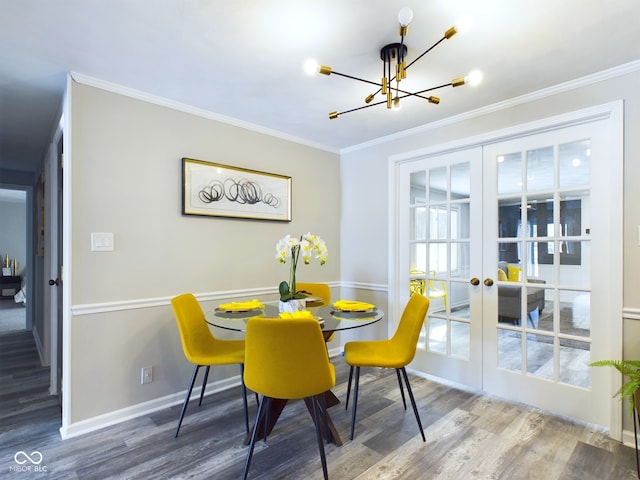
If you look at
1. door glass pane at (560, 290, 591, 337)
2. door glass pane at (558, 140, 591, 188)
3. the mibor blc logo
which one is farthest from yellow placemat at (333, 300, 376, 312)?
the mibor blc logo

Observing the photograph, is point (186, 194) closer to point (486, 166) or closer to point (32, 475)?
point (32, 475)

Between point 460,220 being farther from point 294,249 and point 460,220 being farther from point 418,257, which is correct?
point 294,249

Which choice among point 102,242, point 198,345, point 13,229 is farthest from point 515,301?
point 13,229

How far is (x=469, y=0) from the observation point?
1507 mm

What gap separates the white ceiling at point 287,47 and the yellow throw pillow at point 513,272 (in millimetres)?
1296

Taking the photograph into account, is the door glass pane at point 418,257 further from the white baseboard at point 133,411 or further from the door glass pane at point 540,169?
the white baseboard at point 133,411

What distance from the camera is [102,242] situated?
229 centimetres

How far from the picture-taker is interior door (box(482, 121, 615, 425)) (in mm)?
2254

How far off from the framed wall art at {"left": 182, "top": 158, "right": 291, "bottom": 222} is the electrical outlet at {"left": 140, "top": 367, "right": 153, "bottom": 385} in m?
1.19

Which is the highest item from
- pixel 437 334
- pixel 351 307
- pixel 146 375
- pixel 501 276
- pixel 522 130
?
pixel 522 130

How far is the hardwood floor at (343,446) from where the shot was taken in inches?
71.0

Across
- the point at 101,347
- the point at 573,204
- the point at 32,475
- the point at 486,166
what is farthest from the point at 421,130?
the point at 32,475

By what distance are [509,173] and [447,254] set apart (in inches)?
32.4

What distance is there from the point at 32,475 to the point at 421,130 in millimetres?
3598
